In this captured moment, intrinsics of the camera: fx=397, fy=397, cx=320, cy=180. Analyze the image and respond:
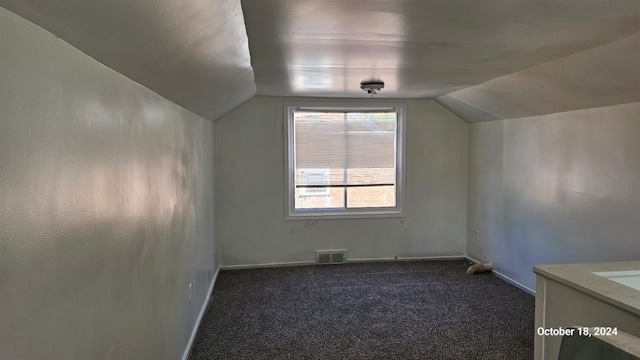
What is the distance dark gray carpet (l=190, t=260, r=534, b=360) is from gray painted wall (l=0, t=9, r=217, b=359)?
98cm

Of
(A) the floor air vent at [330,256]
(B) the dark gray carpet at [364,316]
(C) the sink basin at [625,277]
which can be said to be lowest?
(B) the dark gray carpet at [364,316]

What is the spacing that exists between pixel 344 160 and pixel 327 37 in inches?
115

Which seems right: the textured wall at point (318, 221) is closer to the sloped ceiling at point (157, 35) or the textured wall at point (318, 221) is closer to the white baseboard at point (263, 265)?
the white baseboard at point (263, 265)

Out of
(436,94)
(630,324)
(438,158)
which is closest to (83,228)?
(630,324)

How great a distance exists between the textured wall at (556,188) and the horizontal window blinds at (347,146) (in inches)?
42.1

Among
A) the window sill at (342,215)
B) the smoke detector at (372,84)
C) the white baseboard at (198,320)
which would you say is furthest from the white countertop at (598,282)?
the window sill at (342,215)

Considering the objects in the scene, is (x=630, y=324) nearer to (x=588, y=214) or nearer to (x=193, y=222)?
(x=588, y=214)

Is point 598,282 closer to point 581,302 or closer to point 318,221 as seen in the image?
point 581,302

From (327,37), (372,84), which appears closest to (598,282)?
(327,37)

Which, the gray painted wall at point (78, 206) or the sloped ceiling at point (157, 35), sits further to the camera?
the sloped ceiling at point (157, 35)

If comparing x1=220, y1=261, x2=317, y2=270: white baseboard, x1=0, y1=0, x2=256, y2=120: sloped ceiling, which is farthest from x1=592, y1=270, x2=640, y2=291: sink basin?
x1=220, y1=261, x2=317, y2=270: white baseboard

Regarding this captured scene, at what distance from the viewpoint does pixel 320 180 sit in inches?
191

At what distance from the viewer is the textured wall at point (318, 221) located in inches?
182

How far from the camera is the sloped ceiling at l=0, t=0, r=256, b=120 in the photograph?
0.92 metres
